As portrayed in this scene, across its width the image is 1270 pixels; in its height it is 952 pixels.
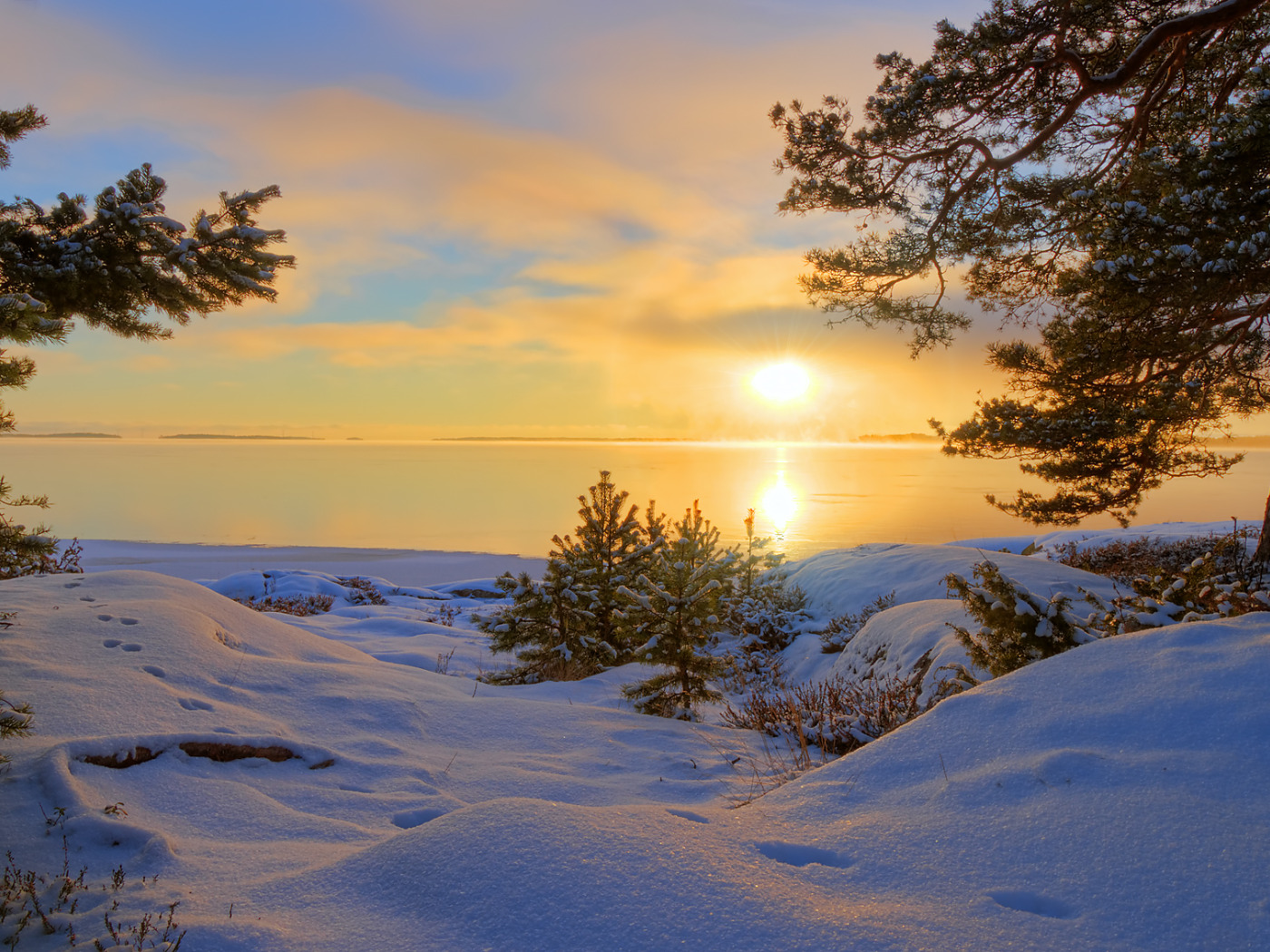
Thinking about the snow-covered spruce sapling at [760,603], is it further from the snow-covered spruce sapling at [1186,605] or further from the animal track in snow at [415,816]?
the animal track in snow at [415,816]

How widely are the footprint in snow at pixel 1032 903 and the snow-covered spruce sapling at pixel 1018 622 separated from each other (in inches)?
106

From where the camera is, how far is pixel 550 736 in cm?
506

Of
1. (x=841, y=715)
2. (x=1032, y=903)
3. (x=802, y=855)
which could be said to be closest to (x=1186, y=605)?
(x=841, y=715)

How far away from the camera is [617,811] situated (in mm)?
2930

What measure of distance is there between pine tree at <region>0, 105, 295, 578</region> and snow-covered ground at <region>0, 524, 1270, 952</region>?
144cm

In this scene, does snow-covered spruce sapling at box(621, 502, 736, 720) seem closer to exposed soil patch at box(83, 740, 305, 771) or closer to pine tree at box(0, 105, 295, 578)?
exposed soil patch at box(83, 740, 305, 771)

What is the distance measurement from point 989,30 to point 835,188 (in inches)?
102

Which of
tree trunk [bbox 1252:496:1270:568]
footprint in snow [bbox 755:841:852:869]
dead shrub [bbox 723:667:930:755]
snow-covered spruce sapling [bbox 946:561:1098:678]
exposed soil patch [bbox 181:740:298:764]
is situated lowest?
dead shrub [bbox 723:667:930:755]

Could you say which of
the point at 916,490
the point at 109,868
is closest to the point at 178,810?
the point at 109,868

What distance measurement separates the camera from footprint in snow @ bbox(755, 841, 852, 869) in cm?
254

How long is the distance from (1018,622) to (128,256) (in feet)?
19.1

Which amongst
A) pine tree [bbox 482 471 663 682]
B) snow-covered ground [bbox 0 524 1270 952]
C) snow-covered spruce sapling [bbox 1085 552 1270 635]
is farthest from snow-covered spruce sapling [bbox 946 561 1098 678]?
pine tree [bbox 482 471 663 682]

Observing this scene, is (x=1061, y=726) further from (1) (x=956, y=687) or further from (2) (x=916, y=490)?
(2) (x=916, y=490)

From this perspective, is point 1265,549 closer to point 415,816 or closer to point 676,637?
point 676,637
